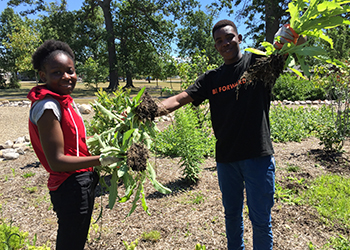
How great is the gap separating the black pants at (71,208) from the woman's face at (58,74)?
0.63 m

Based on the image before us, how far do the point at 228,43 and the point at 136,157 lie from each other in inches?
51.1

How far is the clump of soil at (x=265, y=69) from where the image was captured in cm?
194

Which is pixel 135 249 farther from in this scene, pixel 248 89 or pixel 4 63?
pixel 4 63

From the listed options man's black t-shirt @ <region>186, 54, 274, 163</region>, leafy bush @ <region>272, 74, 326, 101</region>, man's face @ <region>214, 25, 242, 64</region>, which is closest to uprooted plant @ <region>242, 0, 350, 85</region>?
man's black t-shirt @ <region>186, 54, 274, 163</region>

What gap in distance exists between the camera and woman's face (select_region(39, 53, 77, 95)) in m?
1.62

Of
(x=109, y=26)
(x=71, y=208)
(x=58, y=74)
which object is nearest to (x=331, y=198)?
(x=71, y=208)

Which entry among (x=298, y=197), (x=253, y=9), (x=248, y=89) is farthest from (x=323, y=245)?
(x=253, y=9)

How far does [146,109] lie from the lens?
1972 millimetres

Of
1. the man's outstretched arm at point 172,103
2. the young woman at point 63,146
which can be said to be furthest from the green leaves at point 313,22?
the young woman at point 63,146

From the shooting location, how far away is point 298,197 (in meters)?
3.50

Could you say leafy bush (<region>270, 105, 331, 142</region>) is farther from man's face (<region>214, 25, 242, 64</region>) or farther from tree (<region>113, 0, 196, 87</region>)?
tree (<region>113, 0, 196, 87</region>)

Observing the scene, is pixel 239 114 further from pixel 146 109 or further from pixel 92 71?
pixel 92 71

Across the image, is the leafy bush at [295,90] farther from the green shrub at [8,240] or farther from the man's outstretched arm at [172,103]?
the green shrub at [8,240]

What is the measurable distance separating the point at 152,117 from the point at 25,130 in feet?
29.4
